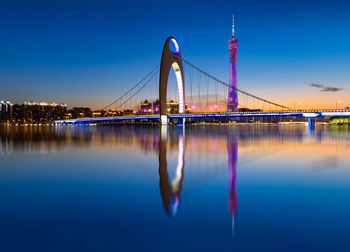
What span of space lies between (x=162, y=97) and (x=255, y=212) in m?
50.3

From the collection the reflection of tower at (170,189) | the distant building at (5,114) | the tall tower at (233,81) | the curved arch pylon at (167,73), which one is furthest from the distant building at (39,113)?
the reflection of tower at (170,189)

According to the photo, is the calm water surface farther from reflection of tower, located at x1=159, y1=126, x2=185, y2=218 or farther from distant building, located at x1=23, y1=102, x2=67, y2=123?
distant building, located at x1=23, y1=102, x2=67, y2=123

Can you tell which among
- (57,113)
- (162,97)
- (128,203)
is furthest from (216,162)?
(57,113)

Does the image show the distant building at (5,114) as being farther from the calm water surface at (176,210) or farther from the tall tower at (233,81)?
the calm water surface at (176,210)

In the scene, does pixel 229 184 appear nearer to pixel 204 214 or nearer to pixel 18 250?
pixel 204 214

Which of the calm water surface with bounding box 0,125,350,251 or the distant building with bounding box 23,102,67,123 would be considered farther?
the distant building with bounding box 23,102,67,123

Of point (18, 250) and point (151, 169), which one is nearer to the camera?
point (18, 250)

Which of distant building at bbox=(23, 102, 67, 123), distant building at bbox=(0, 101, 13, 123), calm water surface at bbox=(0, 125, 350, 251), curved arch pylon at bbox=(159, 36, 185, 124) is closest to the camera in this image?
calm water surface at bbox=(0, 125, 350, 251)

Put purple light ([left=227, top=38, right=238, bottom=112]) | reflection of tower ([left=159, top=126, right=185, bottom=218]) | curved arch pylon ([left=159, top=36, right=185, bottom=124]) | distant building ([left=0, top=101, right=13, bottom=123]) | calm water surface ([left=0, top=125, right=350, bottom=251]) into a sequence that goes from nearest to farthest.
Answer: calm water surface ([left=0, top=125, right=350, bottom=251]), reflection of tower ([left=159, top=126, right=185, bottom=218]), curved arch pylon ([left=159, top=36, right=185, bottom=124]), purple light ([left=227, top=38, right=238, bottom=112]), distant building ([left=0, top=101, right=13, bottom=123])

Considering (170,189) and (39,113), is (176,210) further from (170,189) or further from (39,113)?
(39,113)

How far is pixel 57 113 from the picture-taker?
14762 centimetres

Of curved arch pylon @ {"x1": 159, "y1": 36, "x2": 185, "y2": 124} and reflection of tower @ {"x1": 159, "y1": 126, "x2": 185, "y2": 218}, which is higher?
curved arch pylon @ {"x1": 159, "y1": 36, "x2": 185, "y2": 124}

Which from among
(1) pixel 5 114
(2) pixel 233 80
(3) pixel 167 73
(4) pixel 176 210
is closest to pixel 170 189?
(4) pixel 176 210

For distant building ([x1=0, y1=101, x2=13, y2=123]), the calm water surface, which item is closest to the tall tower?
the calm water surface
